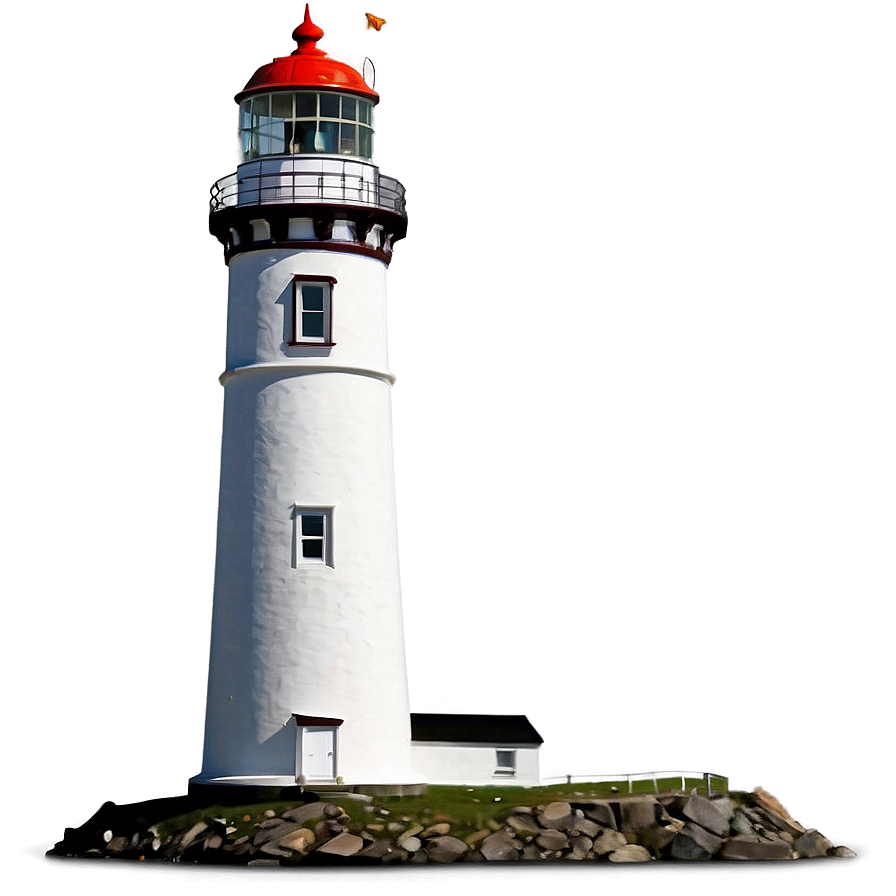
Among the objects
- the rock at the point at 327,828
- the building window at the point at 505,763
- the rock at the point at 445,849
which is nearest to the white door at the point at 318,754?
the rock at the point at 327,828

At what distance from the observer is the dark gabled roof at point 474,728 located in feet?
121

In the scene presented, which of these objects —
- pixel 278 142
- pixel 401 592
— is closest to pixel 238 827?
pixel 401 592

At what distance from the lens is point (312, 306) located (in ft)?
119

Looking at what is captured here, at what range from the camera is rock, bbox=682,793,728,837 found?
3547 centimetres

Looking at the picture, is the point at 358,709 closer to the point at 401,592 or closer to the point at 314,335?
the point at 401,592

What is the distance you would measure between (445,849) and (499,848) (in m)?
0.82

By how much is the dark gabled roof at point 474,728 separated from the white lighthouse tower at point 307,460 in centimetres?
100

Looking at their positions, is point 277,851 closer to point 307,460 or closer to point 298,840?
point 298,840

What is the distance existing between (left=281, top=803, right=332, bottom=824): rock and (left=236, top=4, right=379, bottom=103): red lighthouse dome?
37.1ft

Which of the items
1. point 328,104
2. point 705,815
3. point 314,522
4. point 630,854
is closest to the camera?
point 630,854

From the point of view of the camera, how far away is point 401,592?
36719mm

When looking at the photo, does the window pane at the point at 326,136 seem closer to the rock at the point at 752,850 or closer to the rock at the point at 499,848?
the rock at the point at 499,848

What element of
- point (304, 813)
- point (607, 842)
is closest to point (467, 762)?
point (607, 842)

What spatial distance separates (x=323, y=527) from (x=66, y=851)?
6423 mm
